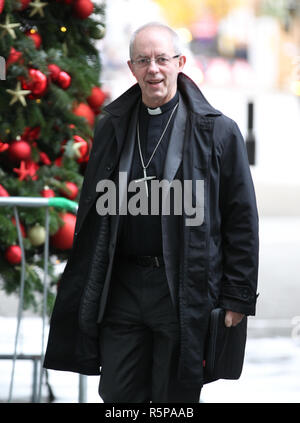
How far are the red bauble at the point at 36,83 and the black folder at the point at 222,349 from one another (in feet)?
6.77

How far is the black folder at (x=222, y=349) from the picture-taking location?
3.62 m

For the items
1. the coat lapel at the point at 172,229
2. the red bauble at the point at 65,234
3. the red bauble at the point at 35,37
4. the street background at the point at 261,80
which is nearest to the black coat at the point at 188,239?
the coat lapel at the point at 172,229

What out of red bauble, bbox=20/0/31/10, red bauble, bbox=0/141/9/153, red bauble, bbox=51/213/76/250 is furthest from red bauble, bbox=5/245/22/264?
red bauble, bbox=20/0/31/10

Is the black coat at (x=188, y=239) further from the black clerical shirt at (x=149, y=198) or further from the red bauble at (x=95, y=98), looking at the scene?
the red bauble at (x=95, y=98)

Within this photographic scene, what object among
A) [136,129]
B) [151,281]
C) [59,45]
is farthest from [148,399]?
[59,45]

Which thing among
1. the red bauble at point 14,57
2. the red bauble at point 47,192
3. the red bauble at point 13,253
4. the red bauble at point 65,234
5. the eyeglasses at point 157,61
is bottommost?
the red bauble at point 13,253

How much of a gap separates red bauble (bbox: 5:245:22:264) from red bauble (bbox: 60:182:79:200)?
1.48ft

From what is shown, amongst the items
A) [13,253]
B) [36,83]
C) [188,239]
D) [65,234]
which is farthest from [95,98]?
[188,239]

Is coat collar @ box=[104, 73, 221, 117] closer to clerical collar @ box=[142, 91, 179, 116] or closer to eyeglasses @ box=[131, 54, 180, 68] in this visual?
clerical collar @ box=[142, 91, 179, 116]

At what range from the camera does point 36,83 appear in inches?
204

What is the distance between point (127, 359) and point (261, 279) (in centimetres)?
695

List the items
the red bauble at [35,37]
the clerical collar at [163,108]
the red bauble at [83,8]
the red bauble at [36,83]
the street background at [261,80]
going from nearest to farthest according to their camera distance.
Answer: the clerical collar at [163,108] < the red bauble at [36,83] < the red bauble at [35,37] < the red bauble at [83,8] < the street background at [261,80]

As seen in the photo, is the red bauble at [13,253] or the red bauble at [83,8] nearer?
the red bauble at [13,253]
